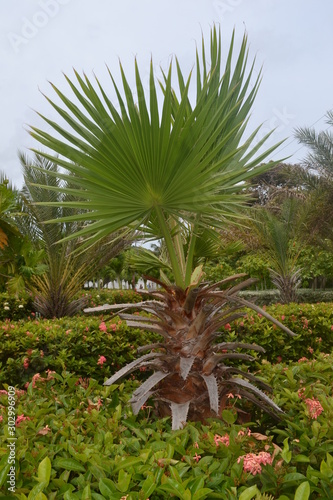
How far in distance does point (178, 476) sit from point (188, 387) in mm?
703

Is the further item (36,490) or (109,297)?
(109,297)

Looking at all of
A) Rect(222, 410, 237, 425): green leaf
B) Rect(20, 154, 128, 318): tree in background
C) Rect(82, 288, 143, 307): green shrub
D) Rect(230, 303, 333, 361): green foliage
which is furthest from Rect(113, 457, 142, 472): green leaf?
Rect(82, 288, 143, 307): green shrub

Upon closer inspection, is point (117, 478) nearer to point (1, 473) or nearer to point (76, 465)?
point (76, 465)

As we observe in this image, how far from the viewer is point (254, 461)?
5.64 ft

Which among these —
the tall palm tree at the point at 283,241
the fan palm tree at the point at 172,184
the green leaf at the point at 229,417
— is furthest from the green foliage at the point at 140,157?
the tall palm tree at the point at 283,241

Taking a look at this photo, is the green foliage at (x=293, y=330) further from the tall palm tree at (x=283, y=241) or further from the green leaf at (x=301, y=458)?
the tall palm tree at (x=283, y=241)

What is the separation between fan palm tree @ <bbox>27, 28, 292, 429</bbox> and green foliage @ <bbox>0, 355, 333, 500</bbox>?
0.16 metres

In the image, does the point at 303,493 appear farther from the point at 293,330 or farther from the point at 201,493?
the point at 293,330

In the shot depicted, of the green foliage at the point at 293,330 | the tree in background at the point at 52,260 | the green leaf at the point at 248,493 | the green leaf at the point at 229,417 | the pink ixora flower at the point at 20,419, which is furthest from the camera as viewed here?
the tree in background at the point at 52,260

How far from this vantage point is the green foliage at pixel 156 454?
1.58 meters

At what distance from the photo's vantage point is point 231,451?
187 centimetres

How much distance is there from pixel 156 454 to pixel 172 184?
1160 millimetres

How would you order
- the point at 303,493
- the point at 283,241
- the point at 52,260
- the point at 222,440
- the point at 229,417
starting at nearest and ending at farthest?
the point at 303,493
the point at 222,440
the point at 229,417
the point at 52,260
the point at 283,241

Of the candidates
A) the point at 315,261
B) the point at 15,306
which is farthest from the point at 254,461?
the point at 315,261
